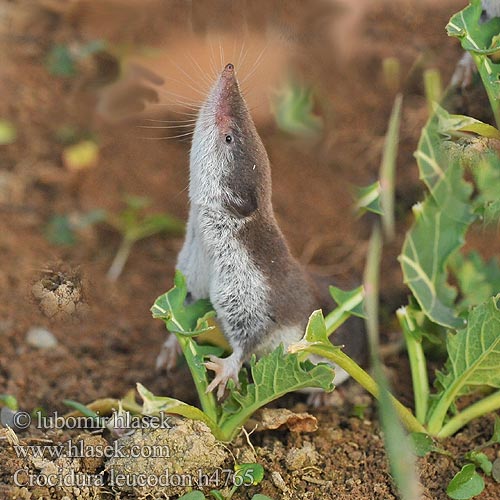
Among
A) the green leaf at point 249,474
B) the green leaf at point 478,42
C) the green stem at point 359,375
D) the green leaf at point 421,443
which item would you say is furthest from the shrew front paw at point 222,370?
the green leaf at point 478,42

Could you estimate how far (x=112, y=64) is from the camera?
587 centimetres

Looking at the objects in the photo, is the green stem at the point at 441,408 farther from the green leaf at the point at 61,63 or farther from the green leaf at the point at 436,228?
the green leaf at the point at 61,63

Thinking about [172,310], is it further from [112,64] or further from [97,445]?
[112,64]

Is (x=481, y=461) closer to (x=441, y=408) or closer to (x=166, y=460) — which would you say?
(x=441, y=408)

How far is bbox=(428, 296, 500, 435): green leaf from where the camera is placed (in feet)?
10.5

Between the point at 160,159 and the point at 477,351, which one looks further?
the point at 160,159

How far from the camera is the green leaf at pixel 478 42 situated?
313 cm

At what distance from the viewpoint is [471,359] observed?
3.32m

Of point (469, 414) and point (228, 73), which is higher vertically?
point (228, 73)

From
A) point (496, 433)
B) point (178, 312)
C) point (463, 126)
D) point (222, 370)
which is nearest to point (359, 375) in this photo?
point (222, 370)

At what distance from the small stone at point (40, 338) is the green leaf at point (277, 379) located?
1.23m

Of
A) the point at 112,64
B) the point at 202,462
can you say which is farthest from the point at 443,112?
the point at 112,64

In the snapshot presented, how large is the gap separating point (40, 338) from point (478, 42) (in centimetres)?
255

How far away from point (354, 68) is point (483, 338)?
10.4 ft
